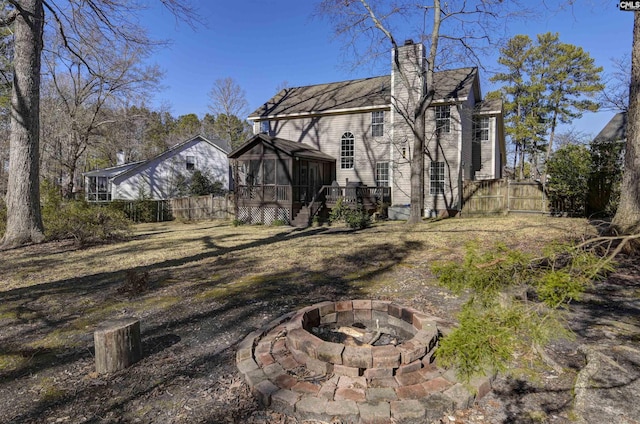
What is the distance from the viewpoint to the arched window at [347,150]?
64.4 feet

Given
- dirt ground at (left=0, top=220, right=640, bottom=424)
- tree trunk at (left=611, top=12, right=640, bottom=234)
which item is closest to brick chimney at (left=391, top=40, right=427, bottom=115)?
tree trunk at (left=611, top=12, right=640, bottom=234)

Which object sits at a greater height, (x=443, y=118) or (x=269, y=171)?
(x=443, y=118)

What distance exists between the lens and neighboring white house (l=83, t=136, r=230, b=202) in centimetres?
2547

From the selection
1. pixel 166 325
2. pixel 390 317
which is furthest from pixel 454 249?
pixel 166 325

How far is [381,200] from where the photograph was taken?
57.5ft

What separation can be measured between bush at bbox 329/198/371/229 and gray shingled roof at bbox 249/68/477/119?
6.38 metres

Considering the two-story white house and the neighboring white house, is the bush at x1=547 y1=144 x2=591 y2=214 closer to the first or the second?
the two-story white house

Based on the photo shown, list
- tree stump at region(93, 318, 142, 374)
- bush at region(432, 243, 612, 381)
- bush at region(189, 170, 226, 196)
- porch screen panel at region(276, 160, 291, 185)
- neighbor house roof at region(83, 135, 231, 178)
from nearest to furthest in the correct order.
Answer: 1. bush at region(432, 243, 612, 381)
2. tree stump at region(93, 318, 142, 374)
3. porch screen panel at region(276, 160, 291, 185)
4. bush at region(189, 170, 226, 196)
5. neighbor house roof at region(83, 135, 231, 178)

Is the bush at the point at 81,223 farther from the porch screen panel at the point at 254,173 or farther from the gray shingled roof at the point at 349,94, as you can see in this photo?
the gray shingled roof at the point at 349,94

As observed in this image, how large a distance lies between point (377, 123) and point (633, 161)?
12.5 m

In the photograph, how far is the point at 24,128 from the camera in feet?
32.5

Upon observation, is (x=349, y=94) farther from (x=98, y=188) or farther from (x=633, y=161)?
(x=98, y=188)

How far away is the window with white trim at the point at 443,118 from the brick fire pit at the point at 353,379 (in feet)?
50.4

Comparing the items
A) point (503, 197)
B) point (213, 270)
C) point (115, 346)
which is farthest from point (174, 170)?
point (115, 346)
